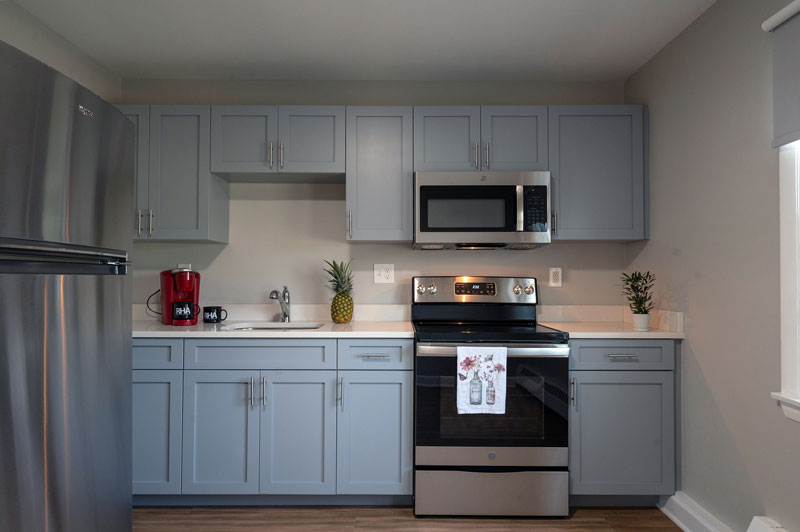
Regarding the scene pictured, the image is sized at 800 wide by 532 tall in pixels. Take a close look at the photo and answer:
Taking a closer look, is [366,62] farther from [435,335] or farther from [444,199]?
[435,335]

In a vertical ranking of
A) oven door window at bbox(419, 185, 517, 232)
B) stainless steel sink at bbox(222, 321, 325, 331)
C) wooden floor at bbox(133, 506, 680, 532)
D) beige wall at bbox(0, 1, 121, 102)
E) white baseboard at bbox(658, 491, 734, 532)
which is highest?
beige wall at bbox(0, 1, 121, 102)

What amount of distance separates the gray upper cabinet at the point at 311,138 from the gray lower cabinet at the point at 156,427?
48.2 inches

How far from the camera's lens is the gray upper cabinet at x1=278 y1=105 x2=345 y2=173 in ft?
8.96

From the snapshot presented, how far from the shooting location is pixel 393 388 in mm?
2447

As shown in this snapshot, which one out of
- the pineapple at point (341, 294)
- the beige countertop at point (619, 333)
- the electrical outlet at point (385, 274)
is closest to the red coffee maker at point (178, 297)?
the pineapple at point (341, 294)

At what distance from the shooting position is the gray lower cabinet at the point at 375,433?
2441 mm

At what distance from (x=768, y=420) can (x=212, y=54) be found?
300 centimetres

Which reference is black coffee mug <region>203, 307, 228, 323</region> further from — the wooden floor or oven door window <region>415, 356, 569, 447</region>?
oven door window <region>415, 356, 569, 447</region>

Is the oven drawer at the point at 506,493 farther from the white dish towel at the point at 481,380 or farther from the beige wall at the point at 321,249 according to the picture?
the beige wall at the point at 321,249

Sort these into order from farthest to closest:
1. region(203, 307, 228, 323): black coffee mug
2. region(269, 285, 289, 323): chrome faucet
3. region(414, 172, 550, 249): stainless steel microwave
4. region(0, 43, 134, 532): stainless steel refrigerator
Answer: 1. region(269, 285, 289, 323): chrome faucet
2. region(203, 307, 228, 323): black coffee mug
3. region(414, 172, 550, 249): stainless steel microwave
4. region(0, 43, 134, 532): stainless steel refrigerator

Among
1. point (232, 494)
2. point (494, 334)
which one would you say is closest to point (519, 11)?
point (494, 334)

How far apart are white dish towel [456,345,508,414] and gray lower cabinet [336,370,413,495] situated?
257 millimetres

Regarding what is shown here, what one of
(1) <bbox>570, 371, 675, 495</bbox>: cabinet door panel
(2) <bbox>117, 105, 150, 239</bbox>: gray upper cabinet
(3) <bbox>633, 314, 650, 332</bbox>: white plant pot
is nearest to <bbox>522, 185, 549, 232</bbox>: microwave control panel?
(3) <bbox>633, 314, 650, 332</bbox>: white plant pot

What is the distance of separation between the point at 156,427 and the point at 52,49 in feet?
6.16
